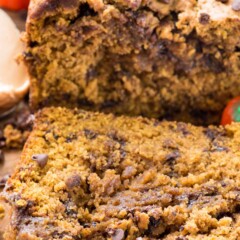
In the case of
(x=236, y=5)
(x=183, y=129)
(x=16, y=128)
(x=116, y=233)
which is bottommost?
(x=16, y=128)

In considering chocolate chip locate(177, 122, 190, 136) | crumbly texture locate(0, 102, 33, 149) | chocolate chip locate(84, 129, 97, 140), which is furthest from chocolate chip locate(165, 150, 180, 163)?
crumbly texture locate(0, 102, 33, 149)

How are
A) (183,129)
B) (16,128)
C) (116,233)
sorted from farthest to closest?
(16,128) → (183,129) → (116,233)

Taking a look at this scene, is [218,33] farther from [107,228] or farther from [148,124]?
[107,228]

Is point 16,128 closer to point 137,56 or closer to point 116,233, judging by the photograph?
point 137,56

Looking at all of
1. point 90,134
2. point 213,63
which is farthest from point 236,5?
point 90,134

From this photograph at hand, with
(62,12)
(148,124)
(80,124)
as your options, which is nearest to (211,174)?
(148,124)

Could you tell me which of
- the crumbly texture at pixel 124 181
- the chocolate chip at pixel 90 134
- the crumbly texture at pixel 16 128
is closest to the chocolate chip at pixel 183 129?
the crumbly texture at pixel 124 181

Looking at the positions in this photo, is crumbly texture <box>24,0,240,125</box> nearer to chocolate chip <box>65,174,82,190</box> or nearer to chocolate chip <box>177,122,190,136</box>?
chocolate chip <box>177,122,190,136</box>
